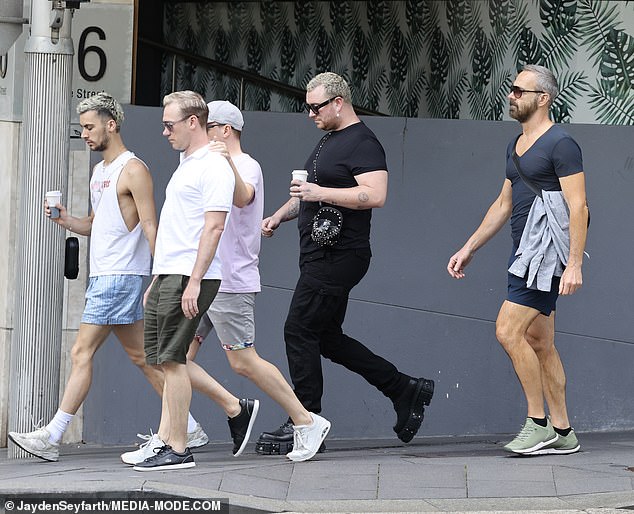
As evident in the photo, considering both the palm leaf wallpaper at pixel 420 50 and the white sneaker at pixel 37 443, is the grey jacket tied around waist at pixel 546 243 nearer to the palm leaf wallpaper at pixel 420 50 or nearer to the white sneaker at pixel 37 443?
the palm leaf wallpaper at pixel 420 50

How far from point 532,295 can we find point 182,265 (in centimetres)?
177

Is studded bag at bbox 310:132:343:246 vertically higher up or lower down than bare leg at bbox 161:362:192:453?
higher up

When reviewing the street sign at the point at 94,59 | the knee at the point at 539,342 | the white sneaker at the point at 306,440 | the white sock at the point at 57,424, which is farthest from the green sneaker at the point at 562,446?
the street sign at the point at 94,59

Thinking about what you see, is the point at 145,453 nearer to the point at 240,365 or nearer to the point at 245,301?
the point at 240,365

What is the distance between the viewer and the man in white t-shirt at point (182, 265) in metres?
6.13

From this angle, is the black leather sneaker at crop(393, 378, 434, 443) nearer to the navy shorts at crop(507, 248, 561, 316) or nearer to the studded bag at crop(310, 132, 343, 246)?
the navy shorts at crop(507, 248, 561, 316)

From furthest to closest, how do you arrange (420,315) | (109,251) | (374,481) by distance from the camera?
(420,315) < (109,251) < (374,481)

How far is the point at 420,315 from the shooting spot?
8.05 m

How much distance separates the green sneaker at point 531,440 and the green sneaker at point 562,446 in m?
0.04

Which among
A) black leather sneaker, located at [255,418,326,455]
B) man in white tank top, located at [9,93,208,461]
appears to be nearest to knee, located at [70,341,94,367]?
man in white tank top, located at [9,93,208,461]

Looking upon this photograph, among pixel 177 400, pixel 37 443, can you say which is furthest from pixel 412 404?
pixel 37 443

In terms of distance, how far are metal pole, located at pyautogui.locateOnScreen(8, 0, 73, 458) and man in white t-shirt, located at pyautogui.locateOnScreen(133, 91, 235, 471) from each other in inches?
40.1

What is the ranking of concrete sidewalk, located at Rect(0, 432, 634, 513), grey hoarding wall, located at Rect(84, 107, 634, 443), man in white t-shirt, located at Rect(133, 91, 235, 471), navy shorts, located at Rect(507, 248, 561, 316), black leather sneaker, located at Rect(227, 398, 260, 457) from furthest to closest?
grey hoarding wall, located at Rect(84, 107, 634, 443), black leather sneaker, located at Rect(227, 398, 260, 457), navy shorts, located at Rect(507, 248, 561, 316), man in white t-shirt, located at Rect(133, 91, 235, 471), concrete sidewalk, located at Rect(0, 432, 634, 513)

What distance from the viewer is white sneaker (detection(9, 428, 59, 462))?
22.2 feet
